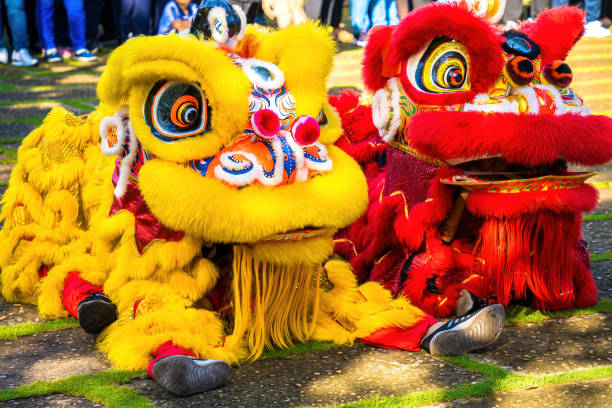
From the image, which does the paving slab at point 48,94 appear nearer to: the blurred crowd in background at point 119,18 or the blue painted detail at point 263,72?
the blurred crowd in background at point 119,18

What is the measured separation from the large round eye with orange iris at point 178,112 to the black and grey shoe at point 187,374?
0.73 meters

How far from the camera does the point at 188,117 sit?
9.23 feet

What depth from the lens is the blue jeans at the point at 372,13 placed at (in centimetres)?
926

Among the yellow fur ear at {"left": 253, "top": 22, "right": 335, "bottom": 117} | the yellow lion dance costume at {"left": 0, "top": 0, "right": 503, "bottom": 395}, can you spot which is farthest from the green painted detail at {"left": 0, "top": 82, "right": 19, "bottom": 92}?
the yellow fur ear at {"left": 253, "top": 22, "right": 335, "bottom": 117}

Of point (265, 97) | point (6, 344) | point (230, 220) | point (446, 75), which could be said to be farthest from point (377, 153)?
point (6, 344)

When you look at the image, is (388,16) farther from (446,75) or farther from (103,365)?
(103,365)

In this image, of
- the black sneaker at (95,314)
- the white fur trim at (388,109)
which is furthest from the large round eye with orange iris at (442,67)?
the black sneaker at (95,314)

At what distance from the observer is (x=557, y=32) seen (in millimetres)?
3344

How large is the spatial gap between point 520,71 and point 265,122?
100cm

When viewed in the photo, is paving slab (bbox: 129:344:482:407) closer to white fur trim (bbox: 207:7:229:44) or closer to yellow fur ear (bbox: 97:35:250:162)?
yellow fur ear (bbox: 97:35:250:162)

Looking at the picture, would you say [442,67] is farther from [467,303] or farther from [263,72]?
[467,303]

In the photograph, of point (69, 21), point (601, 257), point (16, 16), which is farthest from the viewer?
point (69, 21)

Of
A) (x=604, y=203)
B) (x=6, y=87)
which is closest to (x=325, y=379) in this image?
(x=604, y=203)

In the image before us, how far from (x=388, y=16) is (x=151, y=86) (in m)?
6.77
